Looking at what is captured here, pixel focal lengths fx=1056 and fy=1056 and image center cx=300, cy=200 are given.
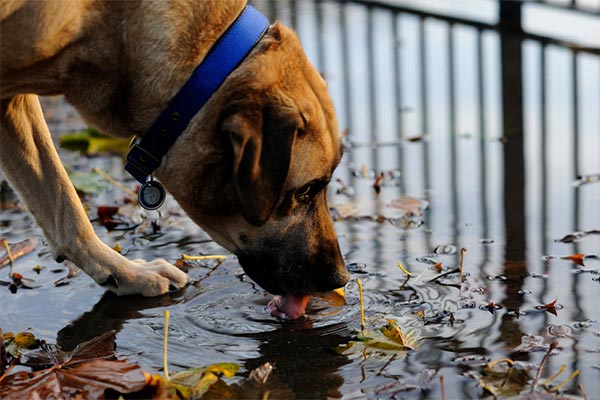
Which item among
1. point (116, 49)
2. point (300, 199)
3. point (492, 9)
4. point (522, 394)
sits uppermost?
point (492, 9)

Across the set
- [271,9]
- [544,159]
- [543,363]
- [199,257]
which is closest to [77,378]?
[199,257]

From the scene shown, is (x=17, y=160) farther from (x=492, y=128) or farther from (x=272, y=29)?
(x=492, y=128)

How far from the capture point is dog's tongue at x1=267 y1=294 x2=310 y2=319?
4195 mm

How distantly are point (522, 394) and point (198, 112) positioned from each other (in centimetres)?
155

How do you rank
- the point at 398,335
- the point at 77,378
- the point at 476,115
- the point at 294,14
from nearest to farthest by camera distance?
the point at 77,378, the point at 398,335, the point at 476,115, the point at 294,14

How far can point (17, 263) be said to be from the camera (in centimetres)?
510

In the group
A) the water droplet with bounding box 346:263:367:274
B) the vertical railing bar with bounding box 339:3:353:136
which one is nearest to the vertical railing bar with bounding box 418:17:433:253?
the water droplet with bounding box 346:263:367:274

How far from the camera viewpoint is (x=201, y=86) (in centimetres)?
393

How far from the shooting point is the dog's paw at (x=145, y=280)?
4.62 m

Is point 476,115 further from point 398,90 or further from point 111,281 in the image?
point 111,281

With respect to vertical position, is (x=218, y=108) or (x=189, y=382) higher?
(x=218, y=108)

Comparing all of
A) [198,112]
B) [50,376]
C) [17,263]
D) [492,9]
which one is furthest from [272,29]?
[492,9]

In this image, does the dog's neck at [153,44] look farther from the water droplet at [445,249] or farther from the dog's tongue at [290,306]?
the water droplet at [445,249]

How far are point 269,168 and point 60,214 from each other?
1.34 meters
